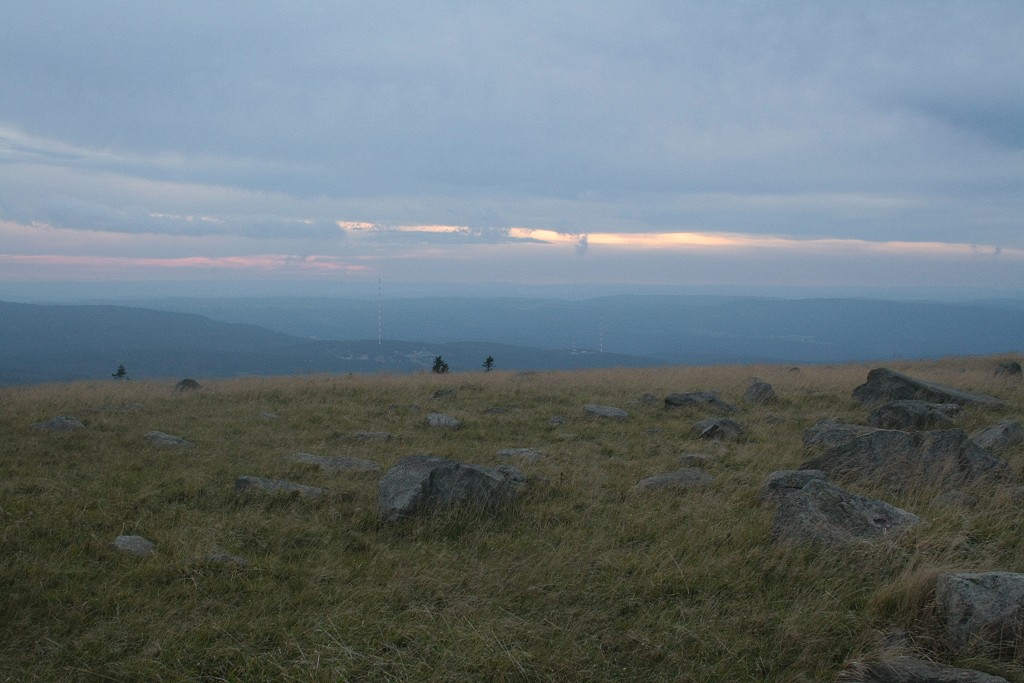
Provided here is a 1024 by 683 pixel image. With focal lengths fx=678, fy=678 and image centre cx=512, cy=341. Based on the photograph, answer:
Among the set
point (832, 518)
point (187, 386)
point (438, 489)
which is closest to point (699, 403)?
point (832, 518)

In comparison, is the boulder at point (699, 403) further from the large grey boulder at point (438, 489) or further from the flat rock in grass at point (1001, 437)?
the large grey boulder at point (438, 489)

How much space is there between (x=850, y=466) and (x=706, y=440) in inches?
139

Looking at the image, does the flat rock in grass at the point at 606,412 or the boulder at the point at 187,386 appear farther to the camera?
the boulder at the point at 187,386

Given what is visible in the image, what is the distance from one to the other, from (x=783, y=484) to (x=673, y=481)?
1561 mm

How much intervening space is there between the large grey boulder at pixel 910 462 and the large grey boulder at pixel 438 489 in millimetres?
4911

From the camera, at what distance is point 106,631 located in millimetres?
5633

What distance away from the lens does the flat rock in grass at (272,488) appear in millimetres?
9312

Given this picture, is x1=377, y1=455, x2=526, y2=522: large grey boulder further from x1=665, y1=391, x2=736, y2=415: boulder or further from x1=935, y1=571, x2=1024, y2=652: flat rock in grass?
x1=665, y1=391, x2=736, y2=415: boulder

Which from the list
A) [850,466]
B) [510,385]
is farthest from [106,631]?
[510,385]

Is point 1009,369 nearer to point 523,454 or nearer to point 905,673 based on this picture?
point 523,454

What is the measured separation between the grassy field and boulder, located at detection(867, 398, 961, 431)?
320 cm

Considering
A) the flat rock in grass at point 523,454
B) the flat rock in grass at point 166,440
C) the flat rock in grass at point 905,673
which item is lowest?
the flat rock in grass at point 166,440

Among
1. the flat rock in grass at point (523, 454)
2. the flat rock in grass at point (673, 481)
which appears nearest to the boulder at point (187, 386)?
the flat rock in grass at point (523, 454)

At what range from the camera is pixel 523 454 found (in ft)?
38.9
